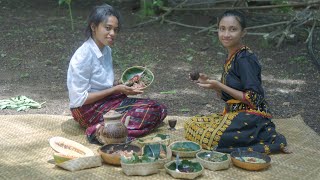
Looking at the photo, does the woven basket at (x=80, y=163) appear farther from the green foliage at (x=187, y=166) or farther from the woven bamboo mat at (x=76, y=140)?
the green foliage at (x=187, y=166)

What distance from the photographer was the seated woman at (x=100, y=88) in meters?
4.05

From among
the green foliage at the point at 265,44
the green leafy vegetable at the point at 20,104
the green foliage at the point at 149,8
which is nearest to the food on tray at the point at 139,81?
the green leafy vegetable at the point at 20,104

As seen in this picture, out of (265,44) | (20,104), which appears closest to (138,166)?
(20,104)

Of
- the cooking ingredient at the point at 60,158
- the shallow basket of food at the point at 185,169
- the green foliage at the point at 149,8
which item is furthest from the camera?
the green foliage at the point at 149,8

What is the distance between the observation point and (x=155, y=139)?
13.1 feet

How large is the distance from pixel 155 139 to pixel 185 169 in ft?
1.95

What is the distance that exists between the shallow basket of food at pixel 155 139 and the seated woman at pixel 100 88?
0.16m

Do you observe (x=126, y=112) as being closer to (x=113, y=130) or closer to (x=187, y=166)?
(x=113, y=130)

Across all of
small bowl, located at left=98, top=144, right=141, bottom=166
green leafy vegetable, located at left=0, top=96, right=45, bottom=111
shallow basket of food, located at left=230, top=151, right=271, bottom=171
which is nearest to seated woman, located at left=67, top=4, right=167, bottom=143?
small bowl, located at left=98, top=144, right=141, bottom=166

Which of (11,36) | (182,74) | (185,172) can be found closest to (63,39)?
(11,36)

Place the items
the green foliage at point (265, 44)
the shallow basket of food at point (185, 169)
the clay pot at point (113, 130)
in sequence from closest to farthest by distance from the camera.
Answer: the shallow basket of food at point (185, 169) < the clay pot at point (113, 130) < the green foliage at point (265, 44)

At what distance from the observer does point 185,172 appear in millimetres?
3367

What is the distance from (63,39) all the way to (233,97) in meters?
4.54

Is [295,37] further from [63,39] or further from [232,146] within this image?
[232,146]
